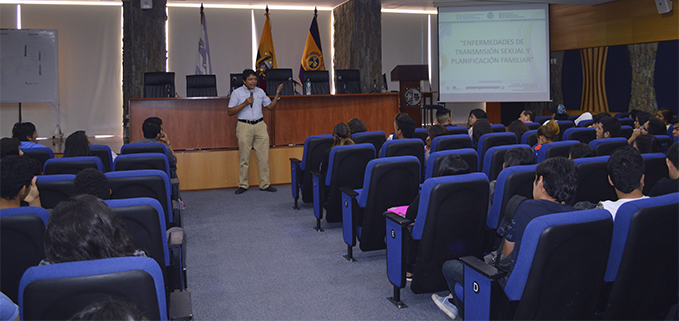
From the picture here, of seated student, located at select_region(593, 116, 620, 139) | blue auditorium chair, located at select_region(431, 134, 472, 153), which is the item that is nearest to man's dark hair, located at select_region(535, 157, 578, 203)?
Result: blue auditorium chair, located at select_region(431, 134, 472, 153)

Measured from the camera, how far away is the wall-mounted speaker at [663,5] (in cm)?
914

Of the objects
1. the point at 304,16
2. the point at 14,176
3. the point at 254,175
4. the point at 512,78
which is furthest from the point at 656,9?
the point at 14,176

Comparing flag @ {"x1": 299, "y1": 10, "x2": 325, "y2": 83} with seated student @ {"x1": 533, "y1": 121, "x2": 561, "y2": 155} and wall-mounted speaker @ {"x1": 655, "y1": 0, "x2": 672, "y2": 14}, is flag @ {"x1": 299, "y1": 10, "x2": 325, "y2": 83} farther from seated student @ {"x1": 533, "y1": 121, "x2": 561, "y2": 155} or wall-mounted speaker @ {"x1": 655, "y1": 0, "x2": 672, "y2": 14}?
seated student @ {"x1": 533, "y1": 121, "x2": 561, "y2": 155}

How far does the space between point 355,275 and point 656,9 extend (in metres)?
9.03

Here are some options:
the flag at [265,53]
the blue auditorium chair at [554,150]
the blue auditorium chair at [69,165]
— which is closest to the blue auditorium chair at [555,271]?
the blue auditorium chair at [554,150]

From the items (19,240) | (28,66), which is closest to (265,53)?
(28,66)

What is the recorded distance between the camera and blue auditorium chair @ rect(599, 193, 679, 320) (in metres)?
2.10

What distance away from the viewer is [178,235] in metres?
2.77

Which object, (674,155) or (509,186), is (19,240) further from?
(674,155)

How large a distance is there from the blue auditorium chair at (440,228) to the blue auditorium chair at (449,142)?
195 cm

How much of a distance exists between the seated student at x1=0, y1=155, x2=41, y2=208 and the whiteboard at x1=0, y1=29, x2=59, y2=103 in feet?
27.1

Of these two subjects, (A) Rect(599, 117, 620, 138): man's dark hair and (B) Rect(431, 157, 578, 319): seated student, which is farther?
(A) Rect(599, 117, 620, 138): man's dark hair

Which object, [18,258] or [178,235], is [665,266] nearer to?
[178,235]

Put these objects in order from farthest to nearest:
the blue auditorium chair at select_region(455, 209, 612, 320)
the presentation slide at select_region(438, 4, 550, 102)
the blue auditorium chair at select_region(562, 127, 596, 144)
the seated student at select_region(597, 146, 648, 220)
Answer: the presentation slide at select_region(438, 4, 550, 102), the blue auditorium chair at select_region(562, 127, 596, 144), the seated student at select_region(597, 146, 648, 220), the blue auditorium chair at select_region(455, 209, 612, 320)
